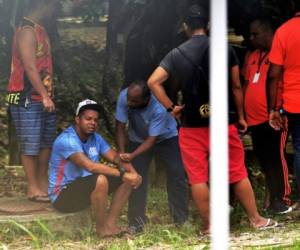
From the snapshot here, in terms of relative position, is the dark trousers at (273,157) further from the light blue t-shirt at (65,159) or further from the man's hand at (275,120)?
the light blue t-shirt at (65,159)

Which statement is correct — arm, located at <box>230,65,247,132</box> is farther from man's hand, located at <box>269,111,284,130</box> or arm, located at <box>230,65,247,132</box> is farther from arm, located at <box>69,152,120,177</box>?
arm, located at <box>69,152,120,177</box>

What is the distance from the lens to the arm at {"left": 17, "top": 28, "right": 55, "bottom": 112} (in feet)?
20.0

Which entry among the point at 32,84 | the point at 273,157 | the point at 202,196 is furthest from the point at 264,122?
the point at 32,84

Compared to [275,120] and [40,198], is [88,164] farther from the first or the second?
[275,120]

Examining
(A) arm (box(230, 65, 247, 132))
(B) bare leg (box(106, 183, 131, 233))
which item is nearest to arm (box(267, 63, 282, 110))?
(A) arm (box(230, 65, 247, 132))

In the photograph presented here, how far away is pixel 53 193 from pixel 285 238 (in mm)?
1852

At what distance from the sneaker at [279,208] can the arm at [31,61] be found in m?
2.04

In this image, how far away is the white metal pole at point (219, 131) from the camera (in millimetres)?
2967

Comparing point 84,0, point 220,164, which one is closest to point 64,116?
point 84,0

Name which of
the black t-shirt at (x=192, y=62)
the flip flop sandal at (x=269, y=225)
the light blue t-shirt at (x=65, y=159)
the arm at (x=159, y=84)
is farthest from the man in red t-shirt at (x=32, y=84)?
the flip flop sandal at (x=269, y=225)

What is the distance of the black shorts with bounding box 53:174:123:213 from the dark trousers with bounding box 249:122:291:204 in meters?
1.26

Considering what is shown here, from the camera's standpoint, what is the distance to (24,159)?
6348mm

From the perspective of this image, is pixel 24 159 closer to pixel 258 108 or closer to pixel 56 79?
pixel 258 108

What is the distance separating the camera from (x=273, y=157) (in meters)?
6.46
